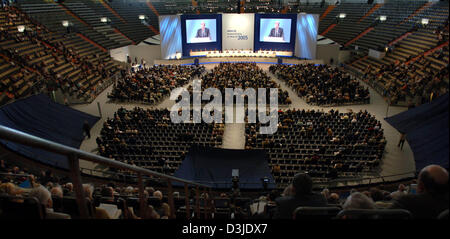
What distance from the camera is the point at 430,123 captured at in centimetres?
233

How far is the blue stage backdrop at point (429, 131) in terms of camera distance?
6.77 feet

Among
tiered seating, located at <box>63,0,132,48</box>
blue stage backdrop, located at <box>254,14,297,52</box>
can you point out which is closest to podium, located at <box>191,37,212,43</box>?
blue stage backdrop, located at <box>254,14,297,52</box>

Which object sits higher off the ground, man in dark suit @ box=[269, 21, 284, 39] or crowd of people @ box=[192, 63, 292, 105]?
man in dark suit @ box=[269, 21, 284, 39]

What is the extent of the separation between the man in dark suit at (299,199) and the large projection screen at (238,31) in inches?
1307

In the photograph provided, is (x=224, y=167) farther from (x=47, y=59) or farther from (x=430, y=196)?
(x=47, y=59)

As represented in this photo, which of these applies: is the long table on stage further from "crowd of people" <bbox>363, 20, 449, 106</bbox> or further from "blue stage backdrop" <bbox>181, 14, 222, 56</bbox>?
"crowd of people" <bbox>363, 20, 449, 106</bbox>

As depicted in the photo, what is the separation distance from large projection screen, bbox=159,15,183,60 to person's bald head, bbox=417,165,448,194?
1272 inches

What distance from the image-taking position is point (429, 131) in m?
2.33

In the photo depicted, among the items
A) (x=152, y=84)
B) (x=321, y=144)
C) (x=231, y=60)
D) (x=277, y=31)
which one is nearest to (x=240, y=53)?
(x=231, y=60)

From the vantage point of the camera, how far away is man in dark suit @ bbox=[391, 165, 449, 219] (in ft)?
6.31

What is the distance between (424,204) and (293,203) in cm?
111

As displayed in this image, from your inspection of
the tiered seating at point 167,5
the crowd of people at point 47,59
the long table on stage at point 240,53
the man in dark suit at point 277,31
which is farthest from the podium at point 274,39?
the crowd of people at point 47,59
